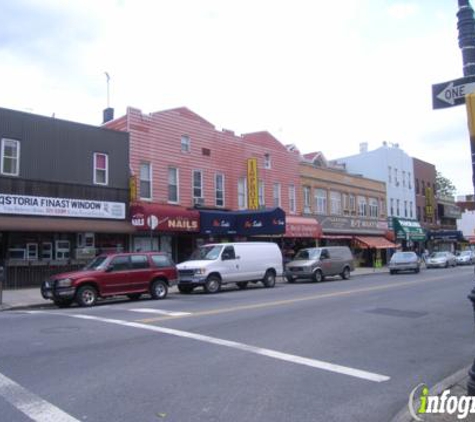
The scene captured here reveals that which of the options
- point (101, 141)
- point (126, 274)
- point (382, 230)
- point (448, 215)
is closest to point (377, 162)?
point (382, 230)

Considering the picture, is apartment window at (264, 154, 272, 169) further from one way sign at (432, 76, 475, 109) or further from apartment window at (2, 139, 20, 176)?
one way sign at (432, 76, 475, 109)

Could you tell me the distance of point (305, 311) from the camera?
44.4 feet

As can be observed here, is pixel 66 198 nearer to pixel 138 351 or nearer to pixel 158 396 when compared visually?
pixel 138 351

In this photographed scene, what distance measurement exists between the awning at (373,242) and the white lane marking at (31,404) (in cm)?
3833

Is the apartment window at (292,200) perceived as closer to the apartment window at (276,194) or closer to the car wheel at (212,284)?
the apartment window at (276,194)

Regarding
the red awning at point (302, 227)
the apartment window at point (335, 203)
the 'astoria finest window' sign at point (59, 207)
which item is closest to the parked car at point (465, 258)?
the apartment window at point (335, 203)

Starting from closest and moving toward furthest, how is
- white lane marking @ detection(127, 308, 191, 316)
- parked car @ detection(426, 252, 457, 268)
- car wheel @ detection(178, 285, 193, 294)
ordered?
1. white lane marking @ detection(127, 308, 191, 316)
2. car wheel @ detection(178, 285, 193, 294)
3. parked car @ detection(426, 252, 457, 268)

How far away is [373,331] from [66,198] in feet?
52.2

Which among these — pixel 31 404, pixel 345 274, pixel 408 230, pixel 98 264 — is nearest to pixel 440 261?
pixel 408 230

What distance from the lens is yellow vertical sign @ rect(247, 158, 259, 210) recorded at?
30906 millimetres

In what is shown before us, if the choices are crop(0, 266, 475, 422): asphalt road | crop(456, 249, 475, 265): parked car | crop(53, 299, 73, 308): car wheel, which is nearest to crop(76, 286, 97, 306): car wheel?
crop(53, 299, 73, 308): car wheel

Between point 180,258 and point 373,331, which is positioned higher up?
point 180,258

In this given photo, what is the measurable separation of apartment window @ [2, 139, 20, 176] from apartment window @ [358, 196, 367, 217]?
30883 millimetres

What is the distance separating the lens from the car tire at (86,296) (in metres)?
16.1
